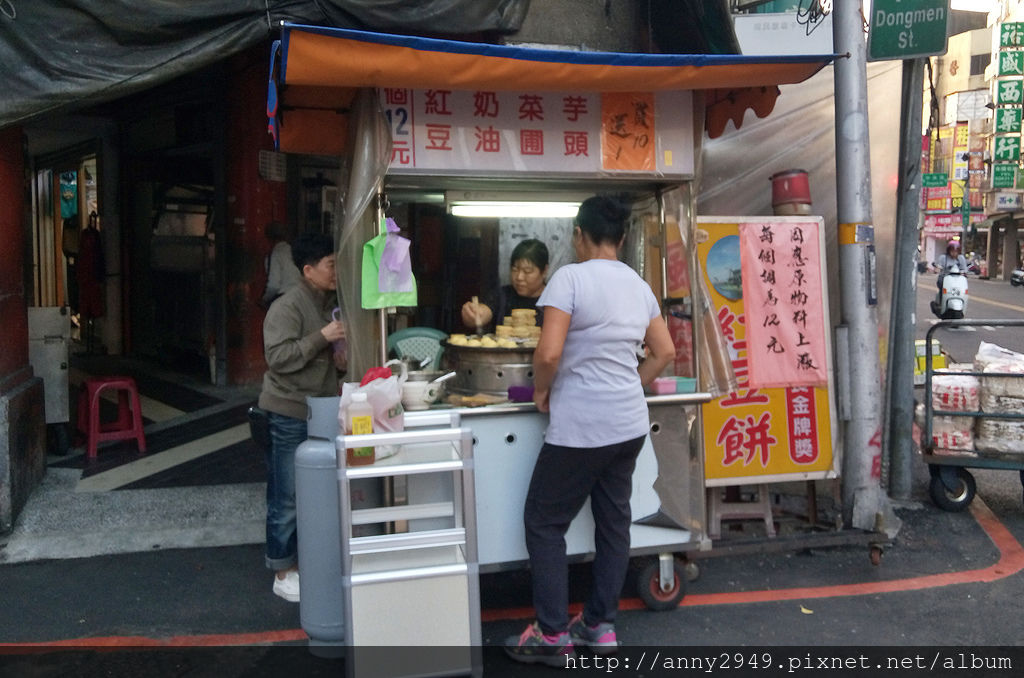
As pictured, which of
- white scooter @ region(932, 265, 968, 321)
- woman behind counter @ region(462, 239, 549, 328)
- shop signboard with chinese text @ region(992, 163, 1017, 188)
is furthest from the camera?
shop signboard with chinese text @ region(992, 163, 1017, 188)

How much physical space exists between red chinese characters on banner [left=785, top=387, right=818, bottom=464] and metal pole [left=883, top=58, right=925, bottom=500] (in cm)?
94

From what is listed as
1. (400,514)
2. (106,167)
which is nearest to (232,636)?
(400,514)

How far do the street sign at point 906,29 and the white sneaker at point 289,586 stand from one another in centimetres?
471

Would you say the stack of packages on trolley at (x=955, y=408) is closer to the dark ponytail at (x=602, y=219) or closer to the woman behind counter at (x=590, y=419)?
the woman behind counter at (x=590, y=419)

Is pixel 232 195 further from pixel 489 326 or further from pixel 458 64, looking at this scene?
pixel 458 64

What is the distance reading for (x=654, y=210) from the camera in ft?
16.0

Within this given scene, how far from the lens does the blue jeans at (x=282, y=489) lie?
4.30 meters

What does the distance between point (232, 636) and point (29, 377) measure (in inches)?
113

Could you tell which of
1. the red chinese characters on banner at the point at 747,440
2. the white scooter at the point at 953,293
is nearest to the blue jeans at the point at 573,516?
the red chinese characters on banner at the point at 747,440

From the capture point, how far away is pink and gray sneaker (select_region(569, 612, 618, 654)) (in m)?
3.68

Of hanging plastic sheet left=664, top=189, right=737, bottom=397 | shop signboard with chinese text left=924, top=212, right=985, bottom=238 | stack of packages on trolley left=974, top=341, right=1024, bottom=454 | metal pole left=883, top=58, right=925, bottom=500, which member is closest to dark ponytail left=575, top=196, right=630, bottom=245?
hanging plastic sheet left=664, top=189, right=737, bottom=397

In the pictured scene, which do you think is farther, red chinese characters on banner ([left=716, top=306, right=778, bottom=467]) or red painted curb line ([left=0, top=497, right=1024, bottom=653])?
red chinese characters on banner ([left=716, top=306, right=778, bottom=467])

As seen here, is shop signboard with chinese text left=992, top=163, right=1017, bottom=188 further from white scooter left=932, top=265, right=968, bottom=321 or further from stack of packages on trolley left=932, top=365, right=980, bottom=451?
stack of packages on trolley left=932, top=365, right=980, bottom=451

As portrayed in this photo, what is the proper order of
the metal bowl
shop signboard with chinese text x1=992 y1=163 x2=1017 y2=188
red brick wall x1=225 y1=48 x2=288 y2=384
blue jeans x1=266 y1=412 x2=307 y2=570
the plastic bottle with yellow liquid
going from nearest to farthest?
1. the plastic bottle with yellow liquid
2. the metal bowl
3. blue jeans x1=266 y1=412 x2=307 y2=570
4. red brick wall x1=225 y1=48 x2=288 y2=384
5. shop signboard with chinese text x1=992 y1=163 x2=1017 y2=188
